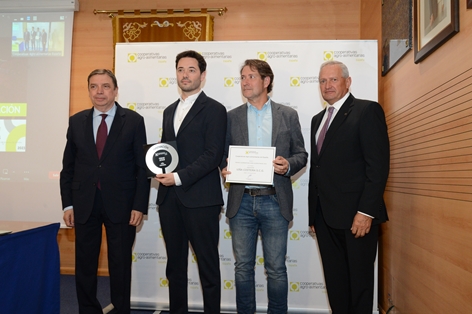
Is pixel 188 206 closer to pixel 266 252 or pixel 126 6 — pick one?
pixel 266 252

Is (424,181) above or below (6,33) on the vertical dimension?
below

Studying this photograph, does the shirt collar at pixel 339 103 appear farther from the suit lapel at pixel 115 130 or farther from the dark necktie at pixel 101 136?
the dark necktie at pixel 101 136

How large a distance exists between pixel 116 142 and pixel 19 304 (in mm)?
1086

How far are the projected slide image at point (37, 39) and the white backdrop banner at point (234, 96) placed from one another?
65.3 inches

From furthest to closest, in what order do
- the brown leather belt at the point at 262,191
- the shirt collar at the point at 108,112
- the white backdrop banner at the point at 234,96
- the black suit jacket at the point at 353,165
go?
the white backdrop banner at the point at 234,96 → the shirt collar at the point at 108,112 → the brown leather belt at the point at 262,191 → the black suit jacket at the point at 353,165

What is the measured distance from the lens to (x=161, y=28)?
4.71 metres

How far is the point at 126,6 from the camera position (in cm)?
484

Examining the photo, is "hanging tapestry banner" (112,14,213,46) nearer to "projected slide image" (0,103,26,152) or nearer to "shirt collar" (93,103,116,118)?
"projected slide image" (0,103,26,152)

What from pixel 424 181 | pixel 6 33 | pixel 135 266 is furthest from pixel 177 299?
pixel 6 33

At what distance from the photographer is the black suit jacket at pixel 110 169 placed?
2.74 meters

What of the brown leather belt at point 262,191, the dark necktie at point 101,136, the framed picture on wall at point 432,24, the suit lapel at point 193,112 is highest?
the framed picture on wall at point 432,24

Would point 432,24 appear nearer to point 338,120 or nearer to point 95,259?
point 338,120

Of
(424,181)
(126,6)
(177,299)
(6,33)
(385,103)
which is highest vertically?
(126,6)

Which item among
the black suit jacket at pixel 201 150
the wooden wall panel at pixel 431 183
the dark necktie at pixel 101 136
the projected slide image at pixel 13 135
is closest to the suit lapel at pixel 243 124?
the black suit jacket at pixel 201 150
